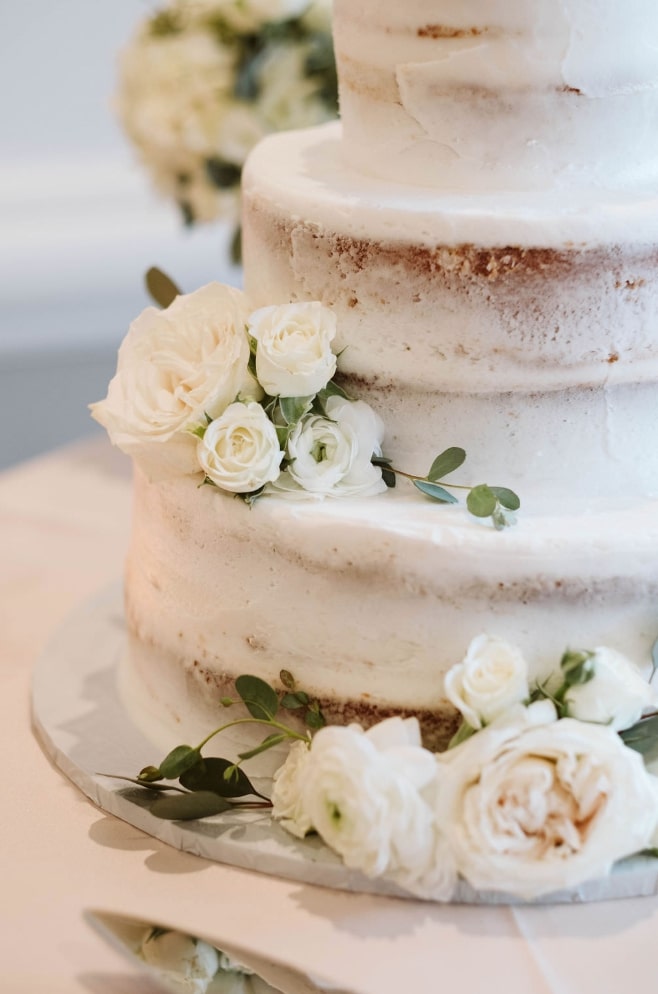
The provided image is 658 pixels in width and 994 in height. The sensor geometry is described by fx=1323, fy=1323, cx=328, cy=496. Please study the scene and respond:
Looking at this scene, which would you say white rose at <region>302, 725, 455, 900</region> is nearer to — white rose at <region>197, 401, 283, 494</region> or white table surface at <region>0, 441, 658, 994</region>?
white table surface at <region>0, 441, 658, 994</region>

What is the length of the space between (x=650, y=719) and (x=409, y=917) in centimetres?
27

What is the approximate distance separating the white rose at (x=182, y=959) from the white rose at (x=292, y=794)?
0.48 ft

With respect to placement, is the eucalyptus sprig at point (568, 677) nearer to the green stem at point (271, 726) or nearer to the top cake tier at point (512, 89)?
the green stem at point (271, 726)

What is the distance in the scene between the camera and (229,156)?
6.60ft

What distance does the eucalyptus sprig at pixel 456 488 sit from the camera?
1.13m

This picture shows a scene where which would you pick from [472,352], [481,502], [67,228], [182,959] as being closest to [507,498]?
[481,502]

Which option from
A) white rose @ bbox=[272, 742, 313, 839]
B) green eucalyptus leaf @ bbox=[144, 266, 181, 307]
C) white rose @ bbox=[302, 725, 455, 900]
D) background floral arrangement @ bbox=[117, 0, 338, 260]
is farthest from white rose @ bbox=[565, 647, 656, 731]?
background floral arrangement @ bbox=[117, 0, 338, 260]

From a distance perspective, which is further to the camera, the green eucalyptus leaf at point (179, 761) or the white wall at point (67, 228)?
the white wall at point (67, 228)

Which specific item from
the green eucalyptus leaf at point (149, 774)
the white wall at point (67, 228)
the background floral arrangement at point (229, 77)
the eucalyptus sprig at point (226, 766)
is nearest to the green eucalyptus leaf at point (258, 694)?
the eucalyptus sprig at point (226, 766)

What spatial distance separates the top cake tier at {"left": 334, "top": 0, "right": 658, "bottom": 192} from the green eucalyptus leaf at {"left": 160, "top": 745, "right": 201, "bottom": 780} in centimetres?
55

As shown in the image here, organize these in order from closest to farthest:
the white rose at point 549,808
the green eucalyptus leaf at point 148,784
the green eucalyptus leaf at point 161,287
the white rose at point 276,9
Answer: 1. the white rose at point 549,808
2. the green eucalyptus leaf at point 148,784
3. the green eucalyptus leaf at point 161,287
4. the white rose at point 276,9

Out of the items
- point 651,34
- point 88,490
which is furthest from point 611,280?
point 88,490

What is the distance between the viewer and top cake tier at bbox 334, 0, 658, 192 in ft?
3.67

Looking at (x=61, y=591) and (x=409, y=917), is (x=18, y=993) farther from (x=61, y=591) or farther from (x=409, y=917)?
(x=61, y=591)
